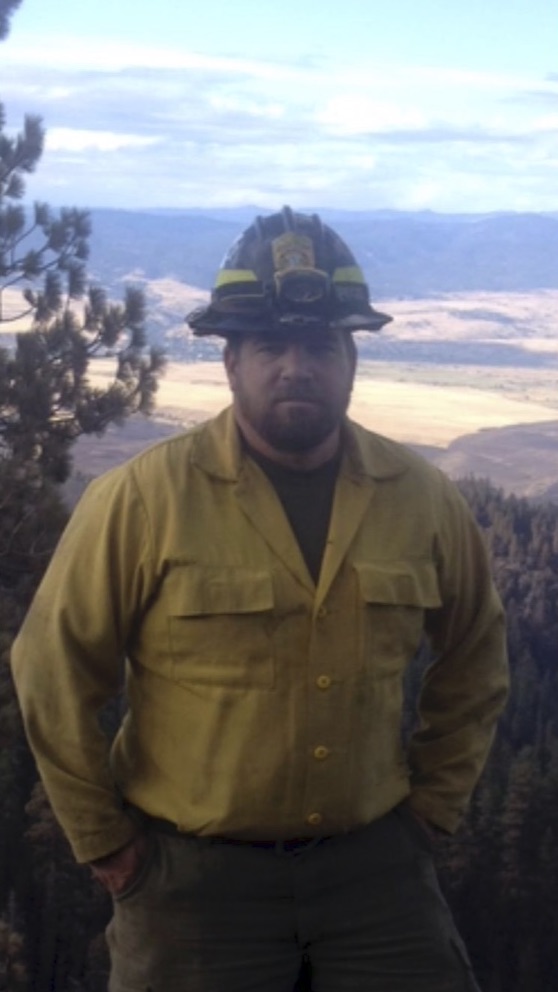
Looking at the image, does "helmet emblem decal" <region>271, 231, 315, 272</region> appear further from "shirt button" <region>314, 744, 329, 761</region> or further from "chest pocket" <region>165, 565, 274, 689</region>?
"shirt button" <region>314, 744, 329, 761</region>

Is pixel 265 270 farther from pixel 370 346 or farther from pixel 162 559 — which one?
pixel 370 346

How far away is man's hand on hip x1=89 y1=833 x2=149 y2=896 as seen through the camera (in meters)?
2.82

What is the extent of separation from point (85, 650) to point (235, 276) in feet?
2.63

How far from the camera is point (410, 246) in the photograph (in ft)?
107

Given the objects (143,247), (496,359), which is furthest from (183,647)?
(496,359)

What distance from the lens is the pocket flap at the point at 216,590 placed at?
2.70m

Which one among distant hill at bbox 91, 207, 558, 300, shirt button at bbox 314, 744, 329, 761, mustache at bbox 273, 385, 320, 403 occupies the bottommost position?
distant hill at bbox 91, 207, 558, 300

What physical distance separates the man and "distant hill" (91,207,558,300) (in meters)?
17.4

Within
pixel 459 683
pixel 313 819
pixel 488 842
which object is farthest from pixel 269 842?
pixel 488 842

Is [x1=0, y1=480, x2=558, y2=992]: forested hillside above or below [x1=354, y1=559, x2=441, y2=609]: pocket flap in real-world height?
below

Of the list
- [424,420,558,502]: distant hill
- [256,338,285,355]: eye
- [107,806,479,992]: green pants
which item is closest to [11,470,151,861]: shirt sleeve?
[107,806,479,992]: green pants

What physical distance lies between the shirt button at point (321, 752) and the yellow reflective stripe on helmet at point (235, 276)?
0.92 meters

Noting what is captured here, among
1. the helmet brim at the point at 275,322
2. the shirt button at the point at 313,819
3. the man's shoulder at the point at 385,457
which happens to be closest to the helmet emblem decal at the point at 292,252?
the helmet brim at the point at 275,322

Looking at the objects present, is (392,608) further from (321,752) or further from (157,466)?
(157,466)
